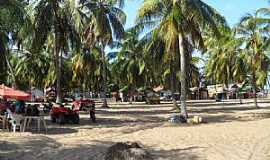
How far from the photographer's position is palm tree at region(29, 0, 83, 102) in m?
29.9

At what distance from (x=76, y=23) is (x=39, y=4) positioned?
2.47 metres

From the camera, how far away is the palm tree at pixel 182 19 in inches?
901

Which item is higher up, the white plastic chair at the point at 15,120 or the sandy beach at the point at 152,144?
the white plastic chair at the point at 15,120

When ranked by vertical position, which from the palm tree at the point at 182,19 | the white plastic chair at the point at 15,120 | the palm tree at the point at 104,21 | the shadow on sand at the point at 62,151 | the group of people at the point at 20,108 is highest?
the palm tree at the point at 104,21

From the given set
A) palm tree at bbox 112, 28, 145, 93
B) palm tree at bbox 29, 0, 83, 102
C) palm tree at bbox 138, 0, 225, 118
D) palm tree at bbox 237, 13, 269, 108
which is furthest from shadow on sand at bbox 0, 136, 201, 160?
palm tree at bbox 112, 28, 145, 93

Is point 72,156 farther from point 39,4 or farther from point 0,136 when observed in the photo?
point 39,4

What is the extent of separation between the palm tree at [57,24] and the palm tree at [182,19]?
7.27m

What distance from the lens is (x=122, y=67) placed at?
58.1 meters

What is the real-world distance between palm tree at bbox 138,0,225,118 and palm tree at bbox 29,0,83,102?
23.8 feet

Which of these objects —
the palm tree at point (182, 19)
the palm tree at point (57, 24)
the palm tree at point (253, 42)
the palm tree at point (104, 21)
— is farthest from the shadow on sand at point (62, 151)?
the palm tree at point (253, 42)

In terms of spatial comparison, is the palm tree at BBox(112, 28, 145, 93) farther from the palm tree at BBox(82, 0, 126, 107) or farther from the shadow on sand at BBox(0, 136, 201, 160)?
the shadow on sand at BBox(0, 136, 201, 160)

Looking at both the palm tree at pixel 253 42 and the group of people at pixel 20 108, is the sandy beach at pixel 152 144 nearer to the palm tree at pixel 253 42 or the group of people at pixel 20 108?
the group of people at pixel 20 108

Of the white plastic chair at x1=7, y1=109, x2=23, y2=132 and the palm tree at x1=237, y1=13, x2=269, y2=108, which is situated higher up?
the palm tree at x1=237, y1=13, x2=269, y2=108

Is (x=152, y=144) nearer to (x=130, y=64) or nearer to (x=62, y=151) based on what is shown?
(x=62, y=151)
